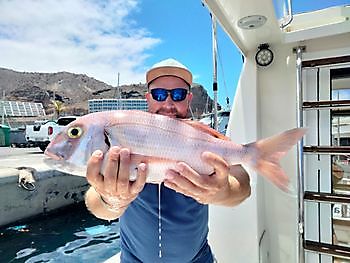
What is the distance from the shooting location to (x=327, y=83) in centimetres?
244

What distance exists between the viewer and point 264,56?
8.76ft

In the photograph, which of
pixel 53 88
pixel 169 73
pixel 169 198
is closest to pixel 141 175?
pixel 169 198

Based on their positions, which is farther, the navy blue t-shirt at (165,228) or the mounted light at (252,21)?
the mounted light at (252,21)

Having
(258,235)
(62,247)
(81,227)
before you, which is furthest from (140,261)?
(81,227)

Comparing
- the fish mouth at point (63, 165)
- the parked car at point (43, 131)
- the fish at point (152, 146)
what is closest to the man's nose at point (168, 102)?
the fish at point (152, 146)

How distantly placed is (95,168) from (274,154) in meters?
0.65

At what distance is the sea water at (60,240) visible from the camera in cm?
495

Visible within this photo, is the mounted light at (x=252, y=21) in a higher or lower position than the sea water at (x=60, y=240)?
higher

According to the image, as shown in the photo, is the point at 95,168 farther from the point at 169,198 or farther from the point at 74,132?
the point at 169,198

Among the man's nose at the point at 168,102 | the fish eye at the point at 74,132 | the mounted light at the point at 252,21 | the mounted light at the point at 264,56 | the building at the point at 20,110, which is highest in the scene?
the building at the point at 20,110

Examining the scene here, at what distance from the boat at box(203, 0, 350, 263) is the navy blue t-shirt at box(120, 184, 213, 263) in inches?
43.8

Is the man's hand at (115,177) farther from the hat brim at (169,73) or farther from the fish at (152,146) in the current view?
the hat brim at (169,73)

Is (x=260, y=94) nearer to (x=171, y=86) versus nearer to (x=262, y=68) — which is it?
(x=262, y=68)

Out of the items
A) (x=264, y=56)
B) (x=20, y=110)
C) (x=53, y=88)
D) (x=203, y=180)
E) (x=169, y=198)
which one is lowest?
(x=169, y=198)
